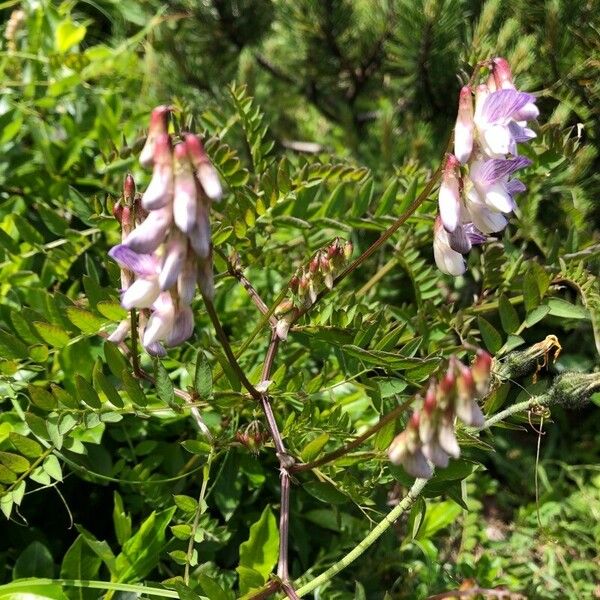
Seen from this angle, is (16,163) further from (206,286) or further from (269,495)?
(206,286)

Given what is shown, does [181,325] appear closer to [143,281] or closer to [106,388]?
[143,281]

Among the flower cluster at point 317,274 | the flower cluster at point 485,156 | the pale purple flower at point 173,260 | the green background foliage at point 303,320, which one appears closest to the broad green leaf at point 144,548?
the green background foliage at point 303,320

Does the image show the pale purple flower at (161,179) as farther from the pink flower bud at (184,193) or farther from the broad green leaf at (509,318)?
the broad green leaf at (509,318)

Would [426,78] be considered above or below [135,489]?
above

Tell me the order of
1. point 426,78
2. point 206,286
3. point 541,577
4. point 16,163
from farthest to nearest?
point 426,78
point 16,163
point 541,577
point 206,286

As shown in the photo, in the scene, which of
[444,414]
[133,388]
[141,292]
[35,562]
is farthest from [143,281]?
[35,562]

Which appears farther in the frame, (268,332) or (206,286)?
(268,332)

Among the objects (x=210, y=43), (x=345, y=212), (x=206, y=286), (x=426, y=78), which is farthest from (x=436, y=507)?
(x=210, y=43)
